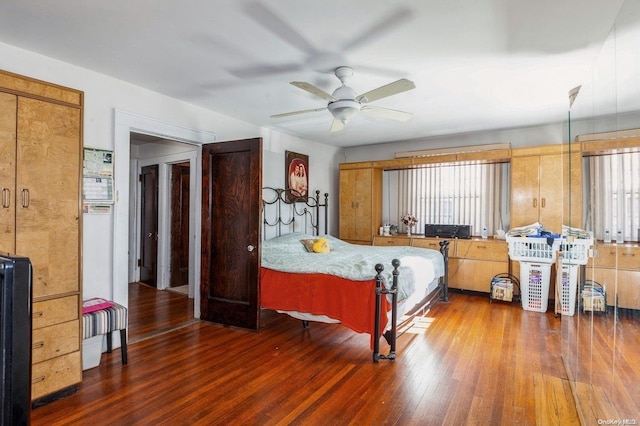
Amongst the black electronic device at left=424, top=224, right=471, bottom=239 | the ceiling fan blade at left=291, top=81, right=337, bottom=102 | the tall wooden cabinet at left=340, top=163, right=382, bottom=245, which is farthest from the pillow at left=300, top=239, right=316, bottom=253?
the ceiling fan blade at left=291, top=81, right=337, bottom=102

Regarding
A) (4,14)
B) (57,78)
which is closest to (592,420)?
(4,14)

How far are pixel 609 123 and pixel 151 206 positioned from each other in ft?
20.3

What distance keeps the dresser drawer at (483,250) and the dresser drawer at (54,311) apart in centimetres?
494

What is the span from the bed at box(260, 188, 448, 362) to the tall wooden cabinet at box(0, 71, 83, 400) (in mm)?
1729

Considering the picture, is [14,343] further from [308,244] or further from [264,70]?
[308,244]

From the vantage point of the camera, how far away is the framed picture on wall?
5.61 m

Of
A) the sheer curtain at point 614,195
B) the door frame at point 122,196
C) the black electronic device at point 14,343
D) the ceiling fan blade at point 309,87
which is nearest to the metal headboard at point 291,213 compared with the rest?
the door frame at point 122,196

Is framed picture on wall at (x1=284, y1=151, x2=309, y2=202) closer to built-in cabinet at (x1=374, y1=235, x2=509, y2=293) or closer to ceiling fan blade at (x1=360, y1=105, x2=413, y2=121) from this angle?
built-in cabinet at (x1=374, y1=235, x2=509, y2=293)

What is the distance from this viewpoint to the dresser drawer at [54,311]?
229 centimetres

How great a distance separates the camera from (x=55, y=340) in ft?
7.78

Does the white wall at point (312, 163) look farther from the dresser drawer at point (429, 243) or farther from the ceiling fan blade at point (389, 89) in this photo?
the ceiling fan blade at point (389, 89)

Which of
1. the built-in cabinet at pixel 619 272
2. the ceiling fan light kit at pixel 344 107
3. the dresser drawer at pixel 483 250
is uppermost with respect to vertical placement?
the ceiling fan light kit at pixel 344 107

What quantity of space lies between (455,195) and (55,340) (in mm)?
5582

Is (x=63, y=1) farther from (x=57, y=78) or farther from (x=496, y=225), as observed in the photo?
(x=496, y=225)
